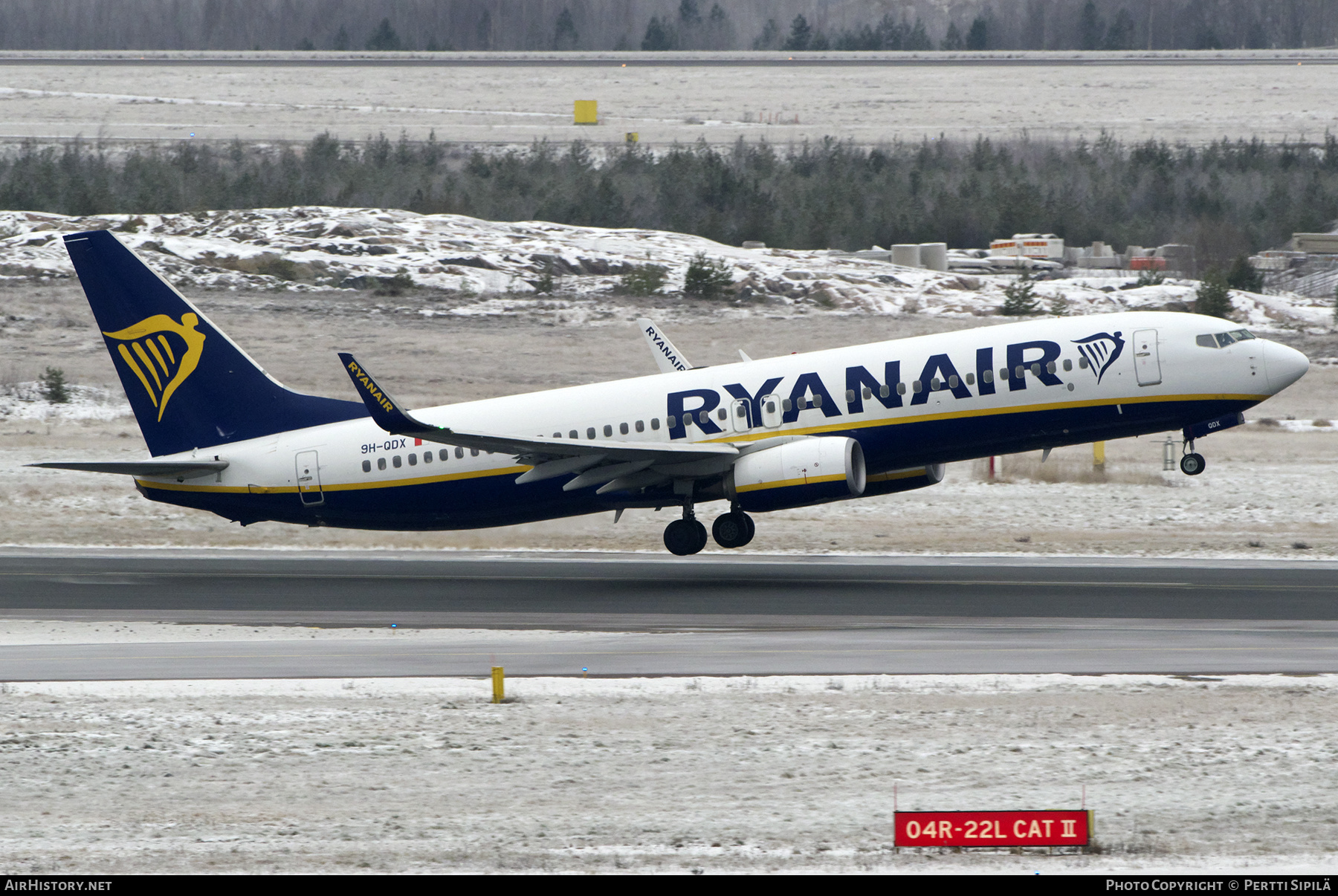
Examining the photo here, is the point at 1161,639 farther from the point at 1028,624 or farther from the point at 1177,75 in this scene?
the point at 1177,75

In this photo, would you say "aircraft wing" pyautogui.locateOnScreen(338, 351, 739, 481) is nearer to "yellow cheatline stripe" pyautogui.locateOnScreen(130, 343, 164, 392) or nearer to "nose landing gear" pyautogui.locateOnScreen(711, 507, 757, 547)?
"nose landing gear" pyautogui.locateOnScreen(711, 507, 757, 547)

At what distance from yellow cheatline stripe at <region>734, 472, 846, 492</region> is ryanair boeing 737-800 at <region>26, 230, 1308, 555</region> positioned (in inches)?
1.2

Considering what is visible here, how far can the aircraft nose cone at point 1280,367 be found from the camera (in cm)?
2978

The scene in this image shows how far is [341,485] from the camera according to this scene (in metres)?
32.2

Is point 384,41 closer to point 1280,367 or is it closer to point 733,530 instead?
point 733,530

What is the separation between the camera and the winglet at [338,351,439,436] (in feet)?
90.6

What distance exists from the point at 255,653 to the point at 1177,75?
360 ft

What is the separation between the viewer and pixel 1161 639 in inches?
934

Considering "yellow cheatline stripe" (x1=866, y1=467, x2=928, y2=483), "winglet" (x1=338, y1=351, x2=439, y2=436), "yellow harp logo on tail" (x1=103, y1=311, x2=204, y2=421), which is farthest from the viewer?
"yellow harp logo on tail" (x1=103, y1=311, x2=204, y2=421)

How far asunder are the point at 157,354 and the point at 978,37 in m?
128

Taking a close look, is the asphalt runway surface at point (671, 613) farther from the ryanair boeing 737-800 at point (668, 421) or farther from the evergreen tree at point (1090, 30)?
the evergreen tree at point (1090, 30)

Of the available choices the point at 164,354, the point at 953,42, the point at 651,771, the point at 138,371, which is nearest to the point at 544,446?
the point at 164,354

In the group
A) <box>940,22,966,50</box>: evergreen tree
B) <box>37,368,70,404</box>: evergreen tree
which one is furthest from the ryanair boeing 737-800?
<box>940,22,966,50</box>: evergreen tree

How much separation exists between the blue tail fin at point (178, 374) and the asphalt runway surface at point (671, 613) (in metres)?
2.99
